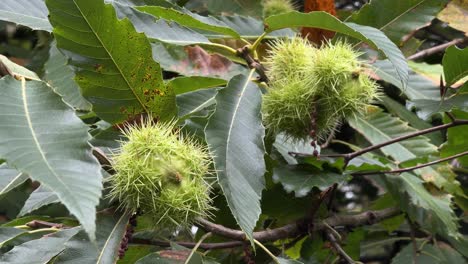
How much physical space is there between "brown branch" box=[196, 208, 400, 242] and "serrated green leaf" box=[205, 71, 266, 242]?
3.8 inches

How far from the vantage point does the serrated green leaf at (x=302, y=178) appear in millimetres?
1490

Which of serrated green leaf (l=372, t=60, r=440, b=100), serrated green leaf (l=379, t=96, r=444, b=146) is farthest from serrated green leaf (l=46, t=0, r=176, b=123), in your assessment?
serrated green leaf (l=379, t=96, r=444, b=146)

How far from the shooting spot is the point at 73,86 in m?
1.83

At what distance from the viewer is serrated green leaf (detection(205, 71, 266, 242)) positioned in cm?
113

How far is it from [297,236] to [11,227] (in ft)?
2.30

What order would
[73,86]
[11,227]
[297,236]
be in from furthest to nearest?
[73,86], [297,236], [11,227]

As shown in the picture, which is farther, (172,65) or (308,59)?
(172,65)

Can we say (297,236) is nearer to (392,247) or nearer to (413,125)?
(413,125)

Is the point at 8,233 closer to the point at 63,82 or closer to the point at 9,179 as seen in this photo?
the point at 9,179

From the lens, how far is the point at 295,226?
5.33 feet

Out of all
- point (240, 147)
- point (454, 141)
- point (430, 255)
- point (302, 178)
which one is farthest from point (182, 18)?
point (430, 255)

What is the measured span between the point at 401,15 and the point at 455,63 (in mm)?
318

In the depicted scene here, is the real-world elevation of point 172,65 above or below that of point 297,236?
above

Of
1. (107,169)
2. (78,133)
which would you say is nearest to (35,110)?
(78,133)
